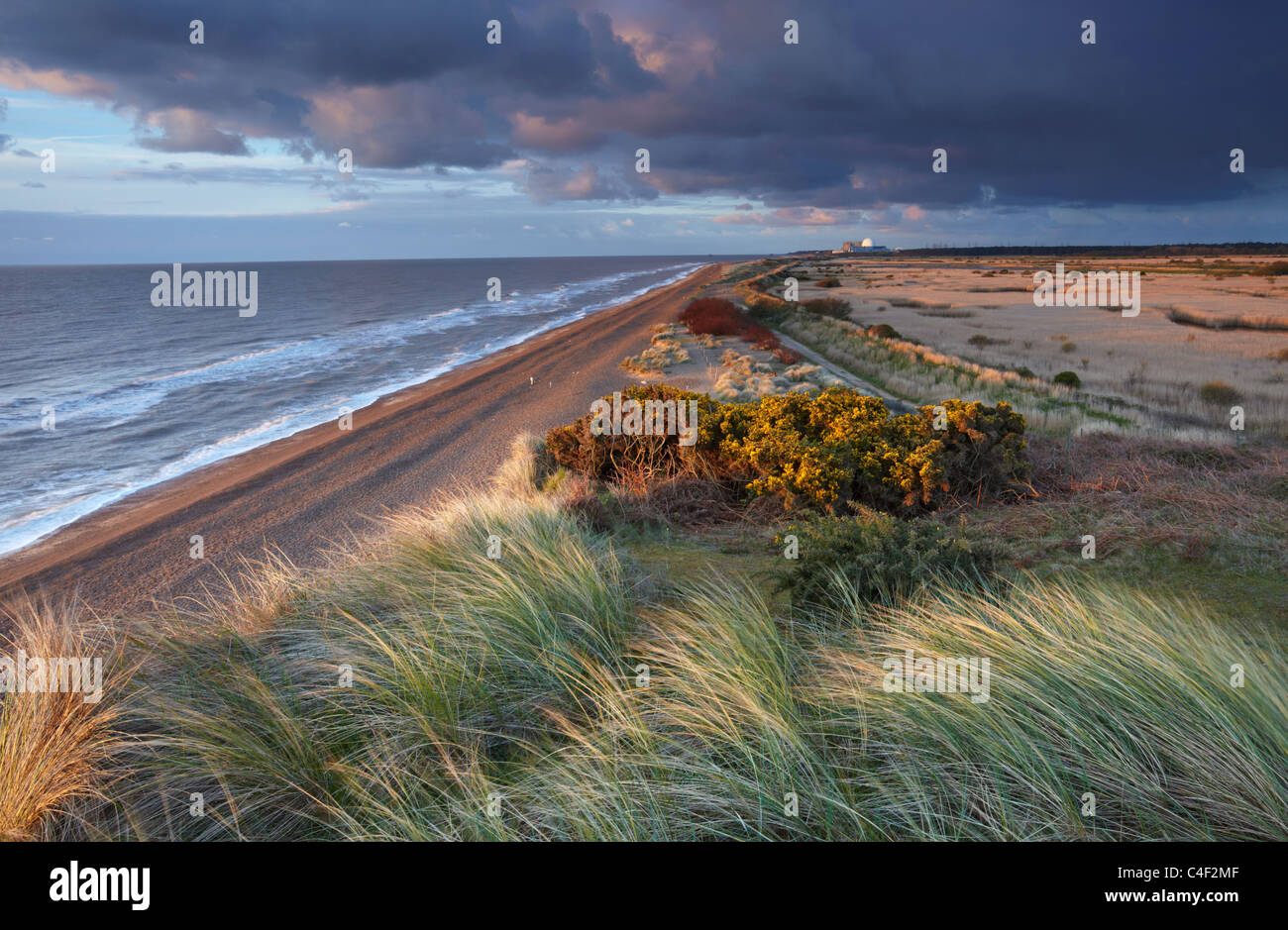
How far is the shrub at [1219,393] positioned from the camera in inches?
785

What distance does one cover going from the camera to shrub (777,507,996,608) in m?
5.20

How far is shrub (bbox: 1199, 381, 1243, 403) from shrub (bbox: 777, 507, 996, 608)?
1935 cm

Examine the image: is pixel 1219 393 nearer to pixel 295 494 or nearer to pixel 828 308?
pixel 295 494

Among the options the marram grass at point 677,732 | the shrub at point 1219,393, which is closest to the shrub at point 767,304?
the shrub at point 1219,393

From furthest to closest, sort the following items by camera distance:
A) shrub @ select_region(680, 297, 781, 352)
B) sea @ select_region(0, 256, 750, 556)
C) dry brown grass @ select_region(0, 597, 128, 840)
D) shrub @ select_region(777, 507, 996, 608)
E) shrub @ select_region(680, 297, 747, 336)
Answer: shrub @ select_region(680, 297, 747, 336) → shrub @ select_region(680, 297, 781, 352) → sea @ select_region(0, 256, 750, 556) → shrub @ select_region(777, 507, 996, 608) → dry brown grass @ select_region(0, 597, 128, 840)

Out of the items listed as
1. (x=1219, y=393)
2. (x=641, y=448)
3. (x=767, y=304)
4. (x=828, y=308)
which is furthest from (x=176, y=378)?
(x=1219, y=393)

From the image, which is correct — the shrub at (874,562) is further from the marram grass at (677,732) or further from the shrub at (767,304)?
the shrub at (767,304)

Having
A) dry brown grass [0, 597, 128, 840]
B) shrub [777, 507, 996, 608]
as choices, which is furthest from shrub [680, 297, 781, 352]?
dry brown grass [0, 597, 128, 840]

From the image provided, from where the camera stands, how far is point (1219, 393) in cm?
2034

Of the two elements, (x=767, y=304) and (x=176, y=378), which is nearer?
(x=176, y=378)

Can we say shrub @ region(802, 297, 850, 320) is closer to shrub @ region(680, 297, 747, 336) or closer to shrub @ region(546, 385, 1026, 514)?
shrub @ region(680, 297, 747, 336)

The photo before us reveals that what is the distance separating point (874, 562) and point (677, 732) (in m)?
2.42

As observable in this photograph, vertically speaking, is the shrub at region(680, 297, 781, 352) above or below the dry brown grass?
above

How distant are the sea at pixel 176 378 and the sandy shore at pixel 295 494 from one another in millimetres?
1310
